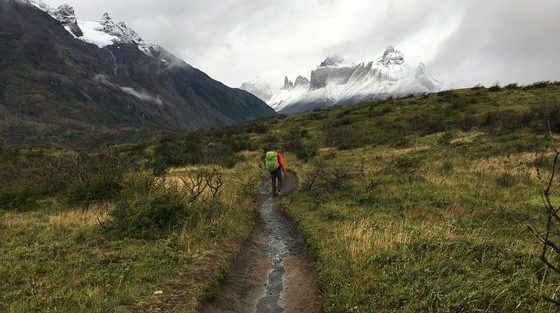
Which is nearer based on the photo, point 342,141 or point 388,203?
point 388,203

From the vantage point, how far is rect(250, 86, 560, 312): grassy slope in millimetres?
8625

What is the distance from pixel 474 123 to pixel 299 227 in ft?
93.3

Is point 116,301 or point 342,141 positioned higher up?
point 342,141

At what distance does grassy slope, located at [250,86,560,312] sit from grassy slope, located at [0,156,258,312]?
9.00ft

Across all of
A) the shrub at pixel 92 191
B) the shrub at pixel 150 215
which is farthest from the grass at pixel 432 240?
the shrub at pixel 92 191

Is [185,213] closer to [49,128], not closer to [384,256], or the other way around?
[384,256]

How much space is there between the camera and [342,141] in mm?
44656

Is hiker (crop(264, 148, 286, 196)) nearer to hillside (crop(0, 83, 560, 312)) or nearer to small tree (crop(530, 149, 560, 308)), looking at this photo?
hillside (crop(0, 83, 560, 312))

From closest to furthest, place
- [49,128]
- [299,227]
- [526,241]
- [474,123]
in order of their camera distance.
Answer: [526,241], [299,227], [474,123], [49,128]

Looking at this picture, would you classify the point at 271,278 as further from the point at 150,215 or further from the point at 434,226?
the point at 434,226


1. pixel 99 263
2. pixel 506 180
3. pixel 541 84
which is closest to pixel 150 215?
pixel 99 263

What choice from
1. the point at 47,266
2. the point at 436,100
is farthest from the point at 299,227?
the point at 436,100

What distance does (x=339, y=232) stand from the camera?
14.3 metres

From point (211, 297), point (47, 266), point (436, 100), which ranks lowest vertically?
point (211, 297)
